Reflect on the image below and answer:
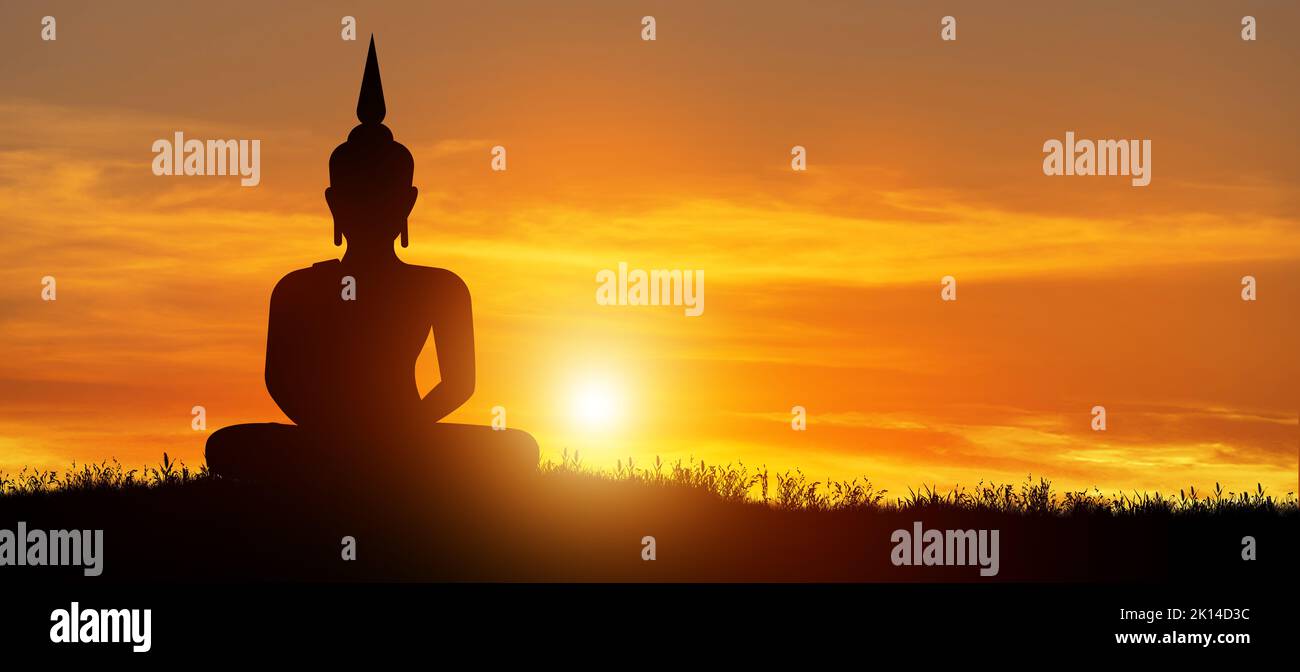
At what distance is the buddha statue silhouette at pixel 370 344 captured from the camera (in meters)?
16.0

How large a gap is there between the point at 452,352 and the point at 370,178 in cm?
194

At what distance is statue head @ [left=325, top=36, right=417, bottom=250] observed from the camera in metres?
16.3

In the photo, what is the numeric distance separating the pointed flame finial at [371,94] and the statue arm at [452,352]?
6.00 ft

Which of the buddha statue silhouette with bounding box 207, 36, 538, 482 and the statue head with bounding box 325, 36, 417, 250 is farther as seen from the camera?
the statue head with bounding box 325, 36, 417, 250

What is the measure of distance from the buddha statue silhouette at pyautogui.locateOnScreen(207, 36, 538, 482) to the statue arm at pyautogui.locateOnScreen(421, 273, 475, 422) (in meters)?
0.01

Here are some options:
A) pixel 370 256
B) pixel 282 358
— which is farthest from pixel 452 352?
pixel 282 358

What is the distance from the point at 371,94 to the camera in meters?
16.3

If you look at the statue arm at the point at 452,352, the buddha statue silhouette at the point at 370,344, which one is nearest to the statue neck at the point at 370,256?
the buddha statue silhouette at the point at 370,344

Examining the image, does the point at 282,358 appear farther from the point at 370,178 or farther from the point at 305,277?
the point at 370,178

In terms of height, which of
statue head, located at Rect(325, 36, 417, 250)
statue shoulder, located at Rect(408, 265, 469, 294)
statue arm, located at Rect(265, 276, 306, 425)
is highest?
statue head, located at Rect(325, 36, 417, 250)

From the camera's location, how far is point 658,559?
14.8 m

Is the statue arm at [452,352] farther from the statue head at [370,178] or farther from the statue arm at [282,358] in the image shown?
the statue arm at [282,358]

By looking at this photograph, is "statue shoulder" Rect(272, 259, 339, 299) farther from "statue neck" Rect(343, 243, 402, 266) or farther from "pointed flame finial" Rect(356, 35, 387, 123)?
"pointed flame finial" Rect(356, 35, 387, 123)

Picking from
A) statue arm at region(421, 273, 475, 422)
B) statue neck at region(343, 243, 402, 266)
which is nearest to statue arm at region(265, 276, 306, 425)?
statue neck at region(343, 243, 402, 266)
